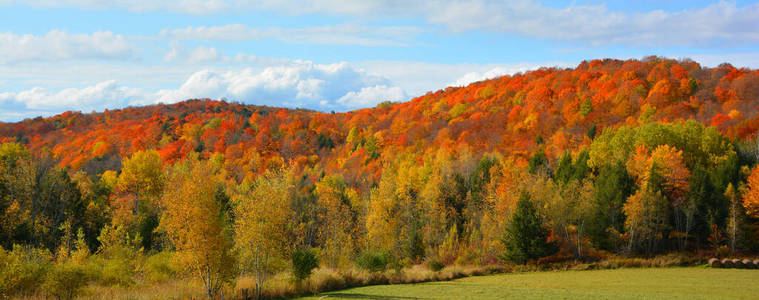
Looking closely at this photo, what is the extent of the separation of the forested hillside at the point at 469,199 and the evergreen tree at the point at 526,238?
0.15 meters

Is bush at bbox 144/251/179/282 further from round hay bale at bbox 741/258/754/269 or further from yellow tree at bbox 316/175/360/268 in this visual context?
round hay bale at bbox 741/258/754/269

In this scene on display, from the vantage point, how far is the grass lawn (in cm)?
2972

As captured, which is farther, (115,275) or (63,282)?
(115,275)

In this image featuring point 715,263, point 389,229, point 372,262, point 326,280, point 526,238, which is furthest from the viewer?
point 389,229

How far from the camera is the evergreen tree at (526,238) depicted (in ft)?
160

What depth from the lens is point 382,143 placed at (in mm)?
151250

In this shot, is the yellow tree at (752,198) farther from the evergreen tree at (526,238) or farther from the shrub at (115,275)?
the shrub at (115,275)

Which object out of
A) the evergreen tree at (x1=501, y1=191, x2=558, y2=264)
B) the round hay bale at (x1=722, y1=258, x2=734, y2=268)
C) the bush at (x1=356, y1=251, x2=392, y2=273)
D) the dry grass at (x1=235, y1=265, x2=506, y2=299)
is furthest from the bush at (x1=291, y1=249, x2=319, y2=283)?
the round hay bale at (x1=722, y1=258, x2=734, y2=268)

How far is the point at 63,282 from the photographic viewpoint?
27953 mm

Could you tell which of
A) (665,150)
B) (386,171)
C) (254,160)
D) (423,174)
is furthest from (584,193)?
(254,160)

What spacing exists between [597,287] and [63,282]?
3440 cm

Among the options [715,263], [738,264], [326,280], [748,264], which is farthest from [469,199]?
[326,280]

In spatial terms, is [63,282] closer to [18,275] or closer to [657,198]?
[18,275]

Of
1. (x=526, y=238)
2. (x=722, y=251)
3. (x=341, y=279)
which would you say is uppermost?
(x=526, y=238)
